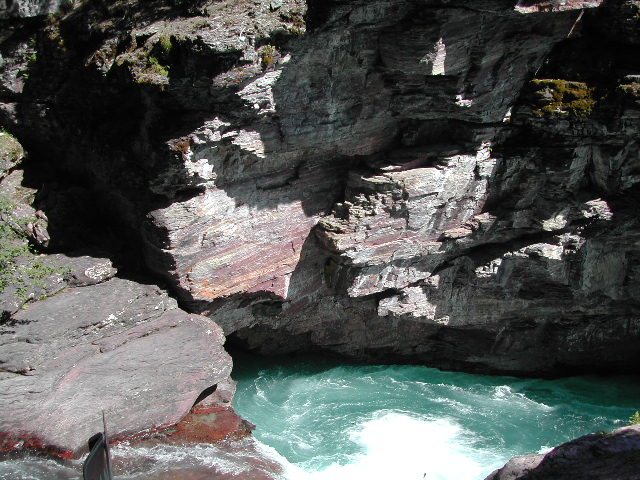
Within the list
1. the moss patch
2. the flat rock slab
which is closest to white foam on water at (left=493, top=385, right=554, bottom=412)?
the moss patch

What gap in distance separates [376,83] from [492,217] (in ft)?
16.3

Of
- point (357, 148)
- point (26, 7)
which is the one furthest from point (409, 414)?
point (26, 7)

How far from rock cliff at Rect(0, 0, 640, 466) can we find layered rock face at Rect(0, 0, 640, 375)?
57 millimetres

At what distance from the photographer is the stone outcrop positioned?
329 inches

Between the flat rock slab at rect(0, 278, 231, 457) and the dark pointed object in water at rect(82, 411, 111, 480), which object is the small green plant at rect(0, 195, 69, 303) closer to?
the flat rock slab at rect(0, 278, 231, 457)

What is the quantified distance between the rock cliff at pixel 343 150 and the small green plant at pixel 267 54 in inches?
1.6

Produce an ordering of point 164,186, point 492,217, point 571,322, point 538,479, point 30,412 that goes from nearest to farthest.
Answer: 1. point 538,479
2. point 30,412
3. point 164,186
4. point 492,217
5. point 571,322

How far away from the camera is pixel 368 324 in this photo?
18297 millimetres

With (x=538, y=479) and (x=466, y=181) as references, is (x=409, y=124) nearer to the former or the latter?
(x=466, y=181)

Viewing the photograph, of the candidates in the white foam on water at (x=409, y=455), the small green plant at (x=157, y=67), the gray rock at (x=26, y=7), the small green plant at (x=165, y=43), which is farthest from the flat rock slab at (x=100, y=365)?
the gray rock at (x=26, y=7)

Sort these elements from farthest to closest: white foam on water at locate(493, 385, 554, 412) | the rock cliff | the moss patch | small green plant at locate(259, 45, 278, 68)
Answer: white foam on water at locate(493, 385, 554, 412), the moss patch, the rock cliff, small green plant at locate(259, 45, 278, 68)

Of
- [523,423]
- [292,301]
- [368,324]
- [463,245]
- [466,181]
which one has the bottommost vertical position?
[523,423]

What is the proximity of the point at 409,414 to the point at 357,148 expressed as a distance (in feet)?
25.7

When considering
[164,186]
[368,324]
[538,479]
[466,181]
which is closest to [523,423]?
[368,324]
